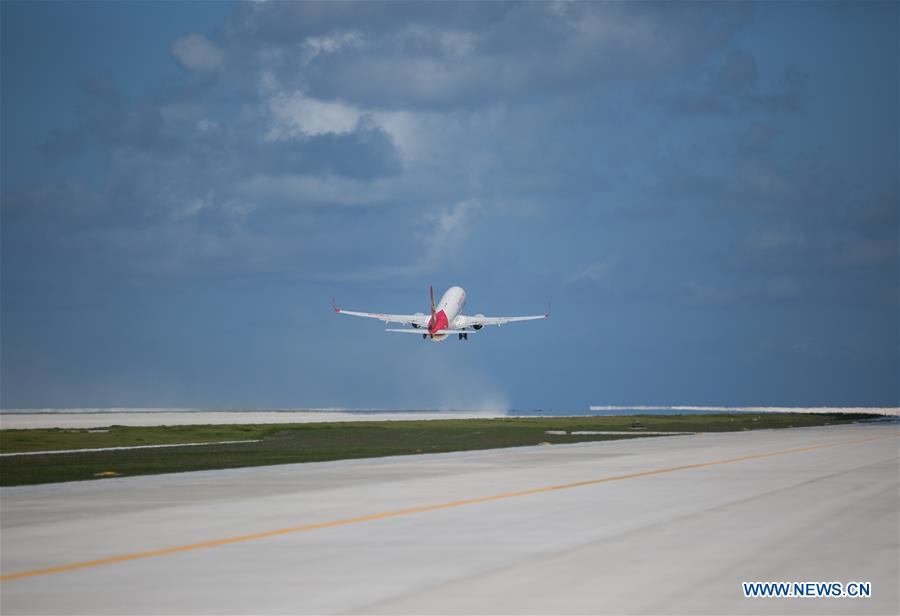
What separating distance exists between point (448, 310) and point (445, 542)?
111m

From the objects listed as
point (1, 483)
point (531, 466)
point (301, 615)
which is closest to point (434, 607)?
point (301, 615)

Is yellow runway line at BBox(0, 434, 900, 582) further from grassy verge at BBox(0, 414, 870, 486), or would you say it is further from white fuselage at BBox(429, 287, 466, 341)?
white fuselage at BBox(429, 287, 466, 341)

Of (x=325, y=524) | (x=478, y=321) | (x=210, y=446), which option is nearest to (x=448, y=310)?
(x=478, y=321)

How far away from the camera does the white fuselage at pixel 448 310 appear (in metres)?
128

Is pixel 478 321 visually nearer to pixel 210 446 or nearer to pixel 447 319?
pixel 447 319

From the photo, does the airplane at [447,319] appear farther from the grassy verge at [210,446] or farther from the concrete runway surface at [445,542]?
the concrete runway surface at [445,542]

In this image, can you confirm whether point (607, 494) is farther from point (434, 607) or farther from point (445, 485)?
point (434, 607)

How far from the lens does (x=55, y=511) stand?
26969mm

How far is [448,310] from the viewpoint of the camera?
436ft

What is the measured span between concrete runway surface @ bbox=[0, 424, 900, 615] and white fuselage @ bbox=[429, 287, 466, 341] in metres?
87.9

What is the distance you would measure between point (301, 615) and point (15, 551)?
779 centimetres

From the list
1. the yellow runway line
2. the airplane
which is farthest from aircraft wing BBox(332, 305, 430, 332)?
the yellow runway line

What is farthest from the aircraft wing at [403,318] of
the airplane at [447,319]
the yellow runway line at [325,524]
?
the yellow runway line at [325,524]

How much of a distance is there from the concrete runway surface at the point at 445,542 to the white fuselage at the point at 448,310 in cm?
8786
